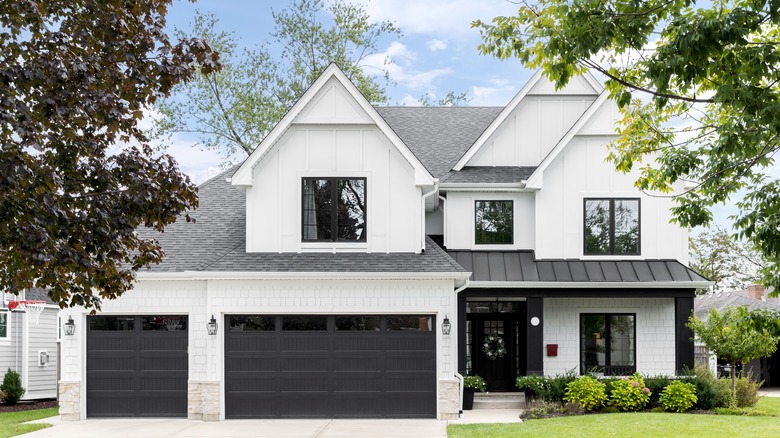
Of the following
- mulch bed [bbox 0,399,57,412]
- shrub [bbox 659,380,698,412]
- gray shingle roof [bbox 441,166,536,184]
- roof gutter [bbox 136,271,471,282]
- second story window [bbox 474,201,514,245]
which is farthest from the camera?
mulch bed [bbox 0,399,57,412]

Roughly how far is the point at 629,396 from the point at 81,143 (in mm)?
13723

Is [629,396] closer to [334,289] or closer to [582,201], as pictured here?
[582,201]

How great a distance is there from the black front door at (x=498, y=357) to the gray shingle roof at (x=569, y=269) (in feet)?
6.29

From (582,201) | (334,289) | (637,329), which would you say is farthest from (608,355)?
(334,289)

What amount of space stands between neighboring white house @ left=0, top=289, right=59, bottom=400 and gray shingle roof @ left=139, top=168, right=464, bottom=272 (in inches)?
366

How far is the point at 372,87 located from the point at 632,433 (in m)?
21.5

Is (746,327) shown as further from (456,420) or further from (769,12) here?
(456,420)

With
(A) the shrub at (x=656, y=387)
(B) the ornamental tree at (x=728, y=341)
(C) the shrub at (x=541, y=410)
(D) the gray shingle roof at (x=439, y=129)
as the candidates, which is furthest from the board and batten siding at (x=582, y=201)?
(C) the shrub at (x=541, y=410)

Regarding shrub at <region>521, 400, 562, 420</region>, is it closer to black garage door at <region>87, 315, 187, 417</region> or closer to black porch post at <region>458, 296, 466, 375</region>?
black porch post at <region>458, 296, 466, 375</region>

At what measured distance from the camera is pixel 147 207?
1045 cm

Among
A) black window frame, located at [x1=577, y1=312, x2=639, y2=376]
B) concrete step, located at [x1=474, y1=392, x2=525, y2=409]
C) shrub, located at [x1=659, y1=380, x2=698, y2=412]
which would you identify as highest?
black window frame, located at [x1=577, y1=312, x2=639, y2=376]

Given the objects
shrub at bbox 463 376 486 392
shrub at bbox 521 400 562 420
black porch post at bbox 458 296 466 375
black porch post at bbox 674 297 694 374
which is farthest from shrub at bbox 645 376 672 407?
black porch post at bbox 458 296 466 375

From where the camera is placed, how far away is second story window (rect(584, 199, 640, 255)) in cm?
2123

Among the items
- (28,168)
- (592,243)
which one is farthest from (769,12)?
(592,243)
